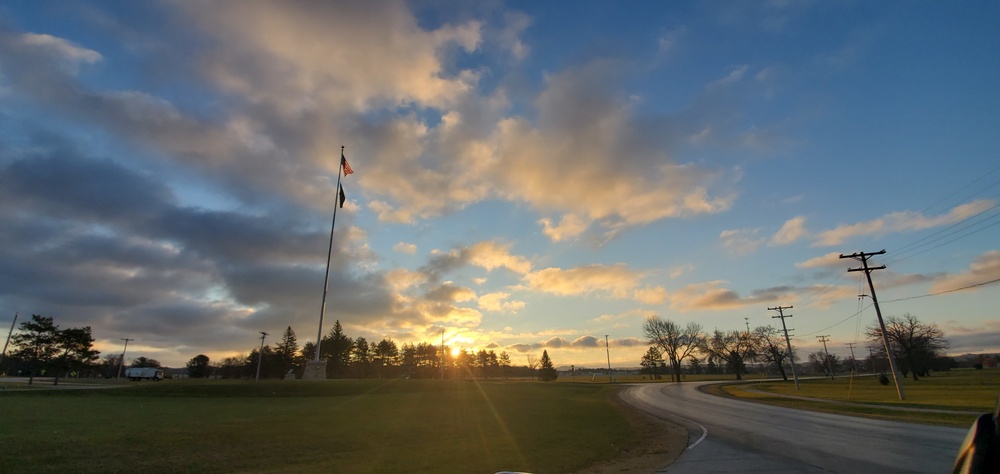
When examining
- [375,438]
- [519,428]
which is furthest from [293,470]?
[519,428]

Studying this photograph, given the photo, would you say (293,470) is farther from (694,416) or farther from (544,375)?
(544,375)

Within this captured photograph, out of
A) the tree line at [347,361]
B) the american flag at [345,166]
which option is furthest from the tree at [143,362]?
the american flag at [345,166]

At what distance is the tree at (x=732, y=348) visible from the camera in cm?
11562

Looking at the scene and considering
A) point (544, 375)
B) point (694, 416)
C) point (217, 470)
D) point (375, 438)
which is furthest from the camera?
point (544, 375)

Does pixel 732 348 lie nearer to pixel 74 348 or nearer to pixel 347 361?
pixel 347 361

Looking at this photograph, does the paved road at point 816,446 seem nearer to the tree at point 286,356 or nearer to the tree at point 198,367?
the tree at point 286,356

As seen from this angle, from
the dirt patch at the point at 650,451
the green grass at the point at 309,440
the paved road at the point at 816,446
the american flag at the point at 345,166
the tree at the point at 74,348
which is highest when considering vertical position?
the american flag at the point at 345,166

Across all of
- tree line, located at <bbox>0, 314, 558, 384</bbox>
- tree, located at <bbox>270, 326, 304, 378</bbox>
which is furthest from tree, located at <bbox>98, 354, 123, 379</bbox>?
tree, located at <bbox>270, 326, 304, 378</bbox>

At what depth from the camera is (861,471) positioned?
41.8 feet

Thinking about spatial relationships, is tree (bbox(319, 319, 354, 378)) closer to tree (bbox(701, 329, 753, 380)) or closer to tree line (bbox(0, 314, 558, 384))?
tree line (bbox(0, 314, 558, 384))

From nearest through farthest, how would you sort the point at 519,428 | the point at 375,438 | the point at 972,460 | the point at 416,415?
the point at 972,460, the point at 375,438, the point at 519,428, the point at 416,415

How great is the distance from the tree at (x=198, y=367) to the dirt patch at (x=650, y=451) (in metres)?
136

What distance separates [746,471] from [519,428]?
1142cm

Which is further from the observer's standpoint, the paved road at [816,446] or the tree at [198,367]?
the tree at [198,367]
